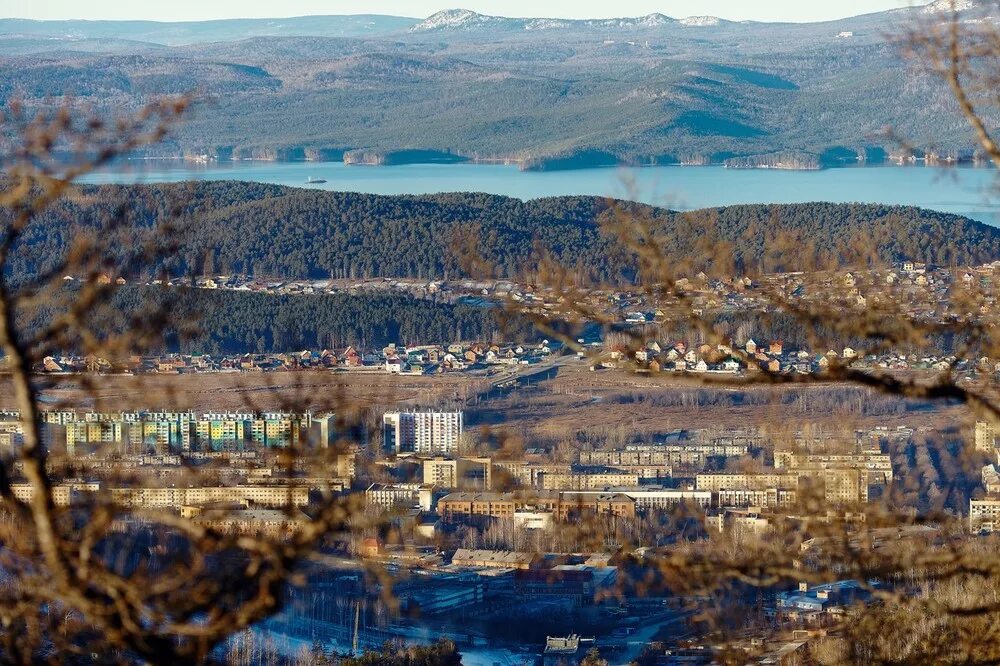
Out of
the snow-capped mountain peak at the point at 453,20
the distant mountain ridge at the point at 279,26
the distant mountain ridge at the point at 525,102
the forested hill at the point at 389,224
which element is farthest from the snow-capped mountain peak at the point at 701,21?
the forested hill at the point at 389,224

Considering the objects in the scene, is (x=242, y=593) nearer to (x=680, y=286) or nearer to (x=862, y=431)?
(x=680, y=286)

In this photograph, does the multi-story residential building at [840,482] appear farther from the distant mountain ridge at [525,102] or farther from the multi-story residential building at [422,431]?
the distant mountain ridge at [525,102]

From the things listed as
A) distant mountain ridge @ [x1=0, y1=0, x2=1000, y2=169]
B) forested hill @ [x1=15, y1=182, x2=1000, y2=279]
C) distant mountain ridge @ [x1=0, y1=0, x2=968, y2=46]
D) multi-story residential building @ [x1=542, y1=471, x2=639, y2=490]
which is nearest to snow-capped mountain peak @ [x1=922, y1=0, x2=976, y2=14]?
multi-story residential building @ [x1=542, y1=471, x2=639, y2=490]

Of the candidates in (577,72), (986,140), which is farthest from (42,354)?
(577,72)

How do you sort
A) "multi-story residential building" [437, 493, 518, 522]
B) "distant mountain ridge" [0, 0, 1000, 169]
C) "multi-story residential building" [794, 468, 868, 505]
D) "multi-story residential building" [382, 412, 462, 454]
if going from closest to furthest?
"multi-story residential building" [794, 468, 868, 505] → "multi-story residential building" [437, 493, 518, 522] → "multi-story residential building" [382, 412, 462, 454] → "distant mountain ridge" [0, 0, 1000, 169]

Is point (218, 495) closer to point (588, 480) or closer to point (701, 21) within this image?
point (588, 480)

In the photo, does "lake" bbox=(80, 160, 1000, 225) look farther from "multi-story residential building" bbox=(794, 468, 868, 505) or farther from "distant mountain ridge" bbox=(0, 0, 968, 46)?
"distant mountain ridge" bbox=(0, 0, 968, 46)

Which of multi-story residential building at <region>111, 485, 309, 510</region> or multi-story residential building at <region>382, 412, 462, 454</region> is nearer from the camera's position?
multi-story residential building at <region>111, 485, 309, 510</region>

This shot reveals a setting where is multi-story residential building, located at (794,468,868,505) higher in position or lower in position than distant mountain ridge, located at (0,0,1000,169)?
higher

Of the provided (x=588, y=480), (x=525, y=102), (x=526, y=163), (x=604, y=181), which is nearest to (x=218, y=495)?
(x=588, y=480)
